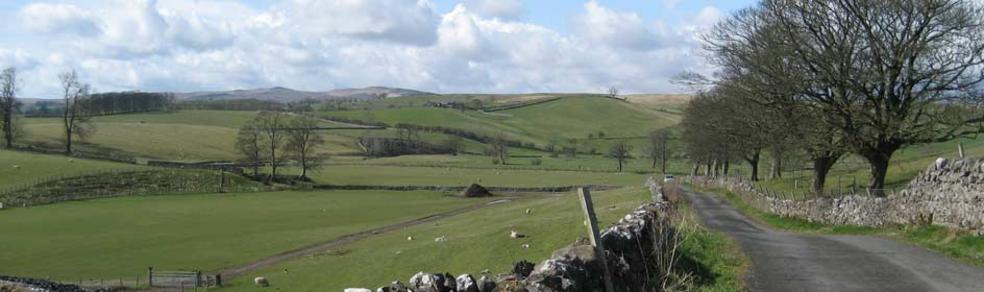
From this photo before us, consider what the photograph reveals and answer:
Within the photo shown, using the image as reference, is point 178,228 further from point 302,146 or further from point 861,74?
point 302,146

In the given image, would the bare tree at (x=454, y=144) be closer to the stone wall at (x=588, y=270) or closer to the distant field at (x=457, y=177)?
the distant field at (x=457, y=177)

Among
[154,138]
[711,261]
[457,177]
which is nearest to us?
[711,261]

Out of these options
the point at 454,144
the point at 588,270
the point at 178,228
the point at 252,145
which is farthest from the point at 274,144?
the point at 588,270

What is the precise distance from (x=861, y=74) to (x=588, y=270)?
1077 inches

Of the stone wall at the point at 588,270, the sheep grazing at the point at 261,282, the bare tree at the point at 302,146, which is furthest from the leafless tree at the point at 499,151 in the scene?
the stone wall at the point at 588,270

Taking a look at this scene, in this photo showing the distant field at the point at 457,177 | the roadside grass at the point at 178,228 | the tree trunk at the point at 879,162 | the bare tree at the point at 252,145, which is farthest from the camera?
the distant field at the point at 457,177

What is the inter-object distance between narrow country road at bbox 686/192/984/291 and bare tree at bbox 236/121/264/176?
94.4 meters

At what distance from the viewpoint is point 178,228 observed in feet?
186

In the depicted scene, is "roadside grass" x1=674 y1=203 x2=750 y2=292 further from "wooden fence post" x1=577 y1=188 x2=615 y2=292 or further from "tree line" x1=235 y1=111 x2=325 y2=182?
"tree line" x1=235 y1=111 x2=325 y2=182

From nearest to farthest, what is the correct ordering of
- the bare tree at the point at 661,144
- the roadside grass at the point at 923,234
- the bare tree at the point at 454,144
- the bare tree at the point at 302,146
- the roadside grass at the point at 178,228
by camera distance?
the roadside grass at the point at 923,234 → the roadside grass at the point at 178,228 → the bare tree at the point at 302,146 → the bare tree at the point at 661,144 → the bare tree at the point at 454,144

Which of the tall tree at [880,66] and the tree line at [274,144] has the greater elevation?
the tall tree at [880,66]

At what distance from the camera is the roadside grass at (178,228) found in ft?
132

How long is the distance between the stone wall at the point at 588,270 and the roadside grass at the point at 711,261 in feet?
2.26

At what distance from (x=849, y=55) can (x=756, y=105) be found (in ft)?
25.5
